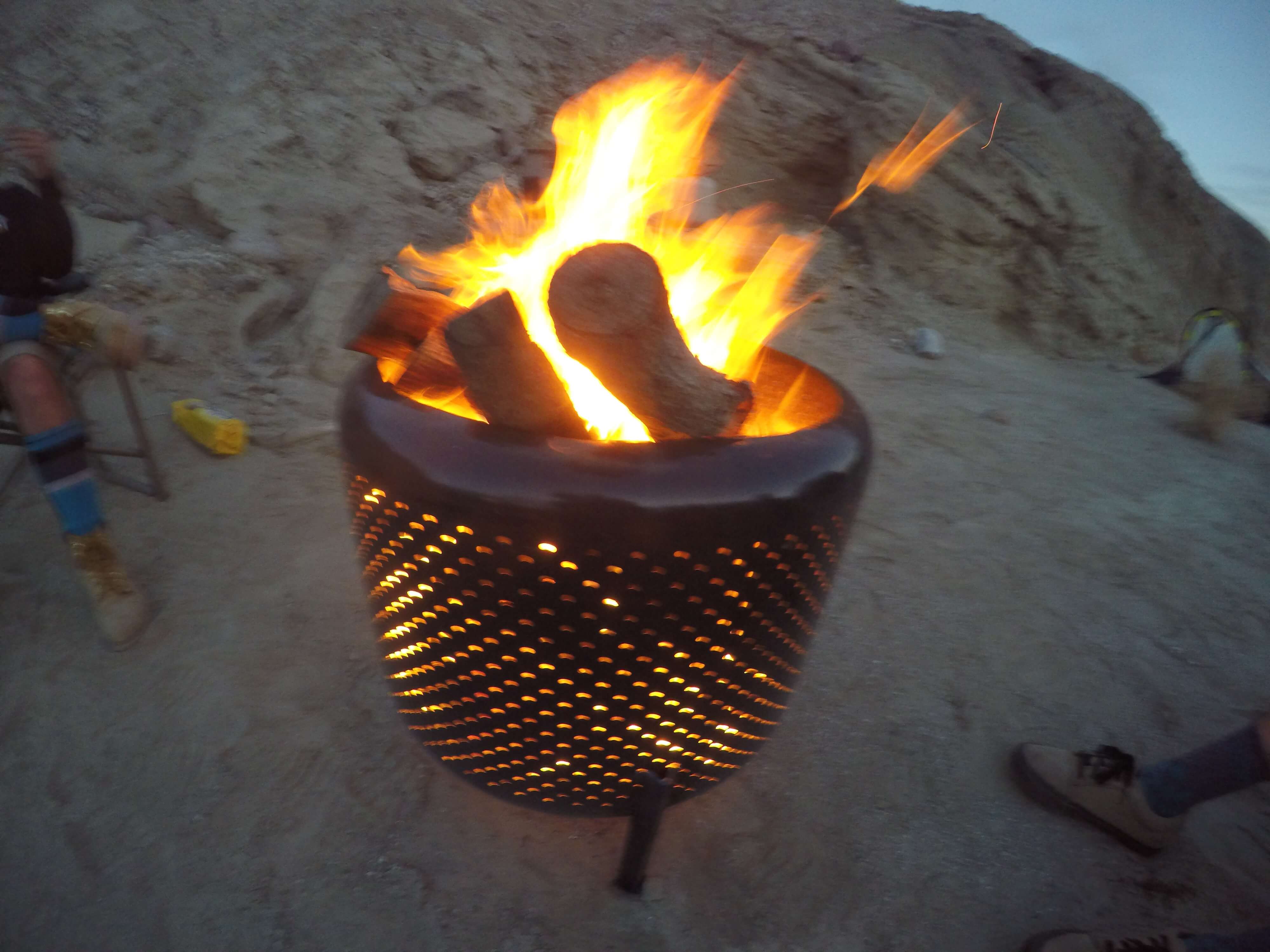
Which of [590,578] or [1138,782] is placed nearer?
[590,578]

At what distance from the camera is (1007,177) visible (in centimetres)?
610

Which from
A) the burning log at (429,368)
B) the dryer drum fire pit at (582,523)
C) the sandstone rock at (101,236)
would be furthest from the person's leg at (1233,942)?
the sandstone rock at (101,236)

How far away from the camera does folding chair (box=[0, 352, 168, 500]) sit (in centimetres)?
253

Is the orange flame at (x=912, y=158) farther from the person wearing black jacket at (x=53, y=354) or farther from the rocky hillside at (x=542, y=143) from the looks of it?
the person wearing black jacket at (x=53, y=354)

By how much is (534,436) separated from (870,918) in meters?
1.34

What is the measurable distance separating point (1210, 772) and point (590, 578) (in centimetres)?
158

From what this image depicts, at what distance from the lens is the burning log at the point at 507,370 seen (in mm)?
1315

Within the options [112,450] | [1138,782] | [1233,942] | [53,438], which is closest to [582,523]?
[1233,942]

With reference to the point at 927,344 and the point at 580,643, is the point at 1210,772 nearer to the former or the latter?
the point at 580,643

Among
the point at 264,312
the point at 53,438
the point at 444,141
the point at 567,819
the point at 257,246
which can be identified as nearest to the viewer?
the point at 567,819

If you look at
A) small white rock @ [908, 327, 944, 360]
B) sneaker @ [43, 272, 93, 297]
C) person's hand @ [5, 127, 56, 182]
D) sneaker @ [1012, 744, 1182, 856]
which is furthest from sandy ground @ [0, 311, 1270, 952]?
small white rock @ [908, 327, 944, 360]

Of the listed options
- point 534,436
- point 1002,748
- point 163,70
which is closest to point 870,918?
point 1002,748

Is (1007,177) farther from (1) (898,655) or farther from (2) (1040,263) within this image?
(1) (898,655)

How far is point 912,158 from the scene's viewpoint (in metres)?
6.20
